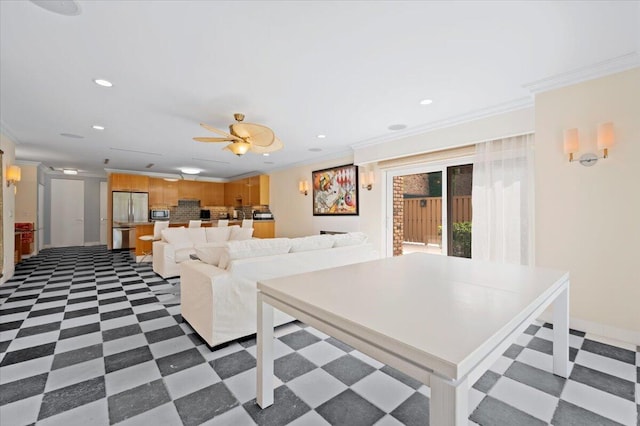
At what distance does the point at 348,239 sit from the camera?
3352mm

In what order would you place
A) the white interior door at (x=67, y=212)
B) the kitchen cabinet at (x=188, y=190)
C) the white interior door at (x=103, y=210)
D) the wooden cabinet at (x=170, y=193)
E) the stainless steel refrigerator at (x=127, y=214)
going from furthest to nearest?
the white interior door at (x=103, y=210), the kitchen cabinet at (x=188, y=190), the wooden cabinet at (x=170, y=193), the white interior door at (x=67, y=212), the stainless steel refrigerator at (x=127, y=214)

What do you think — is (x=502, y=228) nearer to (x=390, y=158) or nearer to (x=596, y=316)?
(x=596, y=316)

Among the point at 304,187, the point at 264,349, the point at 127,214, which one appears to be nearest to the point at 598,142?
the point at 264,349

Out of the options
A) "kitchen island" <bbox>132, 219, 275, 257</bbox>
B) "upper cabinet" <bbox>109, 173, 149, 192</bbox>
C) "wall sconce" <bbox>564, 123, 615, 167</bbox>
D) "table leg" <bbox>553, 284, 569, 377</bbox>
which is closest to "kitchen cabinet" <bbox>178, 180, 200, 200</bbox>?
"upper cabinet" <bbox>109, 173, 149, 192</bbox>

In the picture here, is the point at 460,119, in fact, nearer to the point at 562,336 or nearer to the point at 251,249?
the point at 562,336

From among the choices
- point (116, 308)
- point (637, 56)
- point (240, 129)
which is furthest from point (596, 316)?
point (116, 308)

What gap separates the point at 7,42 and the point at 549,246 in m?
4.92

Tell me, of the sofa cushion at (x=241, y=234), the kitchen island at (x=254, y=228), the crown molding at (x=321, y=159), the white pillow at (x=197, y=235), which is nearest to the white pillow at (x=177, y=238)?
the white pillow at (x=197, y=235)

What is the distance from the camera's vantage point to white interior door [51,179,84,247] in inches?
330

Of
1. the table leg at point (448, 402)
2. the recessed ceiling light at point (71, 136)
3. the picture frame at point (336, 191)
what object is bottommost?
the table leg at point (448, 402)

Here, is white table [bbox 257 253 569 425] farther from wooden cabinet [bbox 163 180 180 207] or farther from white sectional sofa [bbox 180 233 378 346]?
wooden cabinet [bbox 163 180 180 207]

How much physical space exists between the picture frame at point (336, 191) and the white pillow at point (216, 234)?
1978 mm

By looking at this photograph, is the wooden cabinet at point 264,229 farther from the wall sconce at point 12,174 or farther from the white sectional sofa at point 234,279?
the white sectional sofa at point 234,279

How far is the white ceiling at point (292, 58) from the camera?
1.77 meters
